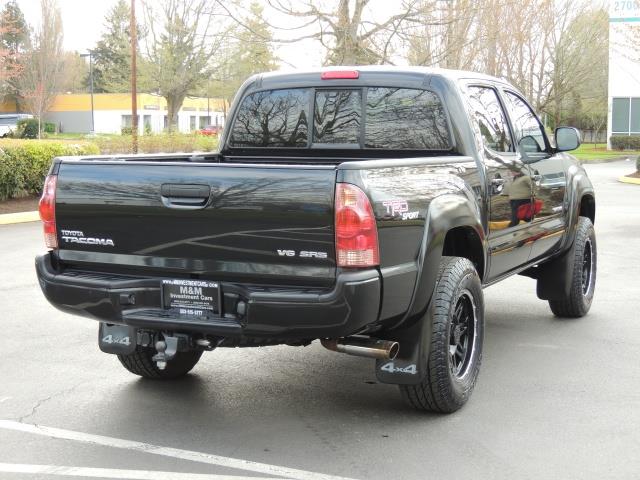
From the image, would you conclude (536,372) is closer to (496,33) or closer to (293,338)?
(293,338)

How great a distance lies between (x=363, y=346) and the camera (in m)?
4.64

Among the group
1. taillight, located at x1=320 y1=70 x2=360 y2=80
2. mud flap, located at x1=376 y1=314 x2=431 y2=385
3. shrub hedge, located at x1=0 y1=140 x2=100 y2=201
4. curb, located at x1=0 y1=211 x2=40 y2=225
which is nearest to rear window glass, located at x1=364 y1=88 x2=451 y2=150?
taillight, located at x1=320 y1=70 x2=360 y2=80

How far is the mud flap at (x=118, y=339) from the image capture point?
501 centimetres

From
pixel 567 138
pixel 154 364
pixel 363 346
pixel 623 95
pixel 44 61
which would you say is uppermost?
pixel 44 61

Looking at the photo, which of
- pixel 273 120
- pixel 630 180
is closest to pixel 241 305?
pixel 273 120

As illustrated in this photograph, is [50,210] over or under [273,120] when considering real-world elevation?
under

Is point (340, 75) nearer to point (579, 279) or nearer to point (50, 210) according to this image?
point (50, 210)

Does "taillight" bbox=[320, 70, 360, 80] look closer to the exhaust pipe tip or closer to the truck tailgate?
the truck tailgate

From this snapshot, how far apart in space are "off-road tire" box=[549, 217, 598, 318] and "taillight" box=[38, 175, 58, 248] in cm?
443

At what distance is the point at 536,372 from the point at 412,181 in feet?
6.97

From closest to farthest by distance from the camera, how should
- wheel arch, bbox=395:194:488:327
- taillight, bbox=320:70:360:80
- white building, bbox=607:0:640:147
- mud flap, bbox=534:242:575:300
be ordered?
wheel arch, bbox=395:194:488:327, taillight, bbox=320:70:360:80, mud flap, bbox=534:242:575:300, white building, bbox=607:0:640:147

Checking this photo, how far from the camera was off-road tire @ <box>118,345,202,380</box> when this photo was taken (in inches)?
227

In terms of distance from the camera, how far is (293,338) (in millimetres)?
4438

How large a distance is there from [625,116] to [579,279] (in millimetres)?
45080
